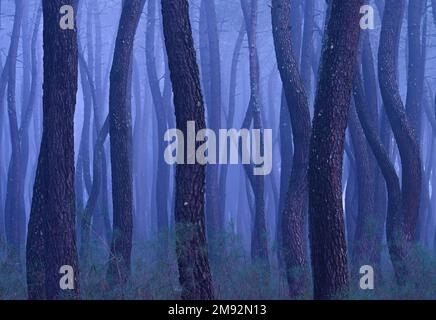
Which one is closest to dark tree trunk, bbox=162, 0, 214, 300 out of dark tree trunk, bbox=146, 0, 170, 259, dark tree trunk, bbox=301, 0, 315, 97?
dark tree trunk, bbox=301, 0, 315, 97

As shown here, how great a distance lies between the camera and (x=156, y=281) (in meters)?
12.1

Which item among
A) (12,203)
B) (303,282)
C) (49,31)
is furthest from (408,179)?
(12,203)

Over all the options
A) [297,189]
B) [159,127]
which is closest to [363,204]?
[297,189]

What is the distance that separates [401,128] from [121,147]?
5079mm

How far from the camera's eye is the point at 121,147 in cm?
1398

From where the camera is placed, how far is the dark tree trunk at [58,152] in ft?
34.9

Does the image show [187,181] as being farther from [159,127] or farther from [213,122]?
[159,127]

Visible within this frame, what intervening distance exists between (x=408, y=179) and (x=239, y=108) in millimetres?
27780

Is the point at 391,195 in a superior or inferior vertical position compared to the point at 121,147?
inferior

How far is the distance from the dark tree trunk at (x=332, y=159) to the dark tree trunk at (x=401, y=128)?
15.4 ft

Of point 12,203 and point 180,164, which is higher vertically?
point 180,164

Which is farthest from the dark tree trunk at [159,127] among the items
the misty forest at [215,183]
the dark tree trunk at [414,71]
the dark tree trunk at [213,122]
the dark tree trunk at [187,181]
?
the dark tree trunk at [187,181]

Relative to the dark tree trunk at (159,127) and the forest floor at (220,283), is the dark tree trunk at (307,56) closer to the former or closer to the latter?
the forest floor at (220,283)

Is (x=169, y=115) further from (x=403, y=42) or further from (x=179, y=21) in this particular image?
(x=179, y=21)
